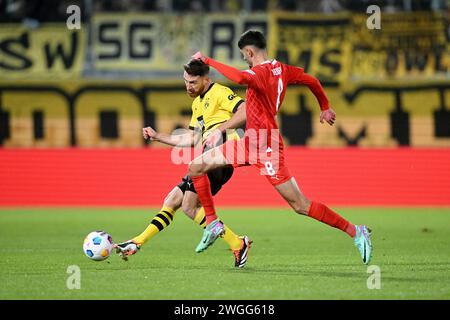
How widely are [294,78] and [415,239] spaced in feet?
16.4

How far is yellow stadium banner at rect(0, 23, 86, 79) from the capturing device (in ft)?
83.5

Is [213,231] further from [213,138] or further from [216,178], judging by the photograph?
[213,138]

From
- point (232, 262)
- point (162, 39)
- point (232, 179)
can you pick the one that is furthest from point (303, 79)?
point (162, 39)

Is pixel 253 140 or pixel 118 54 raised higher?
pixel 118 54

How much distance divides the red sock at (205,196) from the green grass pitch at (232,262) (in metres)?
0.55

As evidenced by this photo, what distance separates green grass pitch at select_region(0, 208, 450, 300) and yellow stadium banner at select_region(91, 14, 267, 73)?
770 centimetres

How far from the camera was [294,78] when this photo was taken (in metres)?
10.1

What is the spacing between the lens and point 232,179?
21609 millimetres

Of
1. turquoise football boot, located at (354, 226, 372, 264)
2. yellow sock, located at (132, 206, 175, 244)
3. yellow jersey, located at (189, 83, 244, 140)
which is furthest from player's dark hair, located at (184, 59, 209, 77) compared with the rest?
turquoise football boot, located at (354, 226, 372, 264)

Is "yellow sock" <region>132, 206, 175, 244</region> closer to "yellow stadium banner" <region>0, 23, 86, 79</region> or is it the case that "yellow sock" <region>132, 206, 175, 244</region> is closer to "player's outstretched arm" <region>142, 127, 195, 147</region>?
"player's outstretched arm" <region>142, 127, 195, 147</region>

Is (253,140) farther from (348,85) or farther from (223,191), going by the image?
(348,85)

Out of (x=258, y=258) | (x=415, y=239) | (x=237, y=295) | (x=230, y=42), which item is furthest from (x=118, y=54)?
(x=237, y=295)

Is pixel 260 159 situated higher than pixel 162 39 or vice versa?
pixel 162 39

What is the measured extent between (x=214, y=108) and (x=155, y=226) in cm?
144
